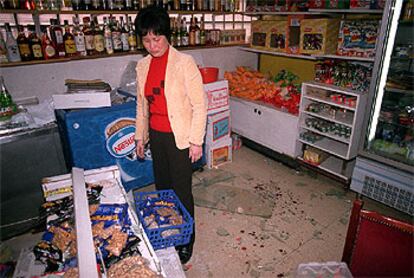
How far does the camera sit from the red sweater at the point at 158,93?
1.79m

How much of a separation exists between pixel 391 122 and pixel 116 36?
2.89m

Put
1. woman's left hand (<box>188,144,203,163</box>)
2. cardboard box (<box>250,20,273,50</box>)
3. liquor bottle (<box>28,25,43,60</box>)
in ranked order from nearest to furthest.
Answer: woman's left hand (<box>188,144,203,163</box>), liquor bottle (<box>28,25,43,60</box>), cardboard box (<box>250,20,273,50</box>)

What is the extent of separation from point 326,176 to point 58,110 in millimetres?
2846

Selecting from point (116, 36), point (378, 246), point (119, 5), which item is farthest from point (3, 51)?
point (378, 246)

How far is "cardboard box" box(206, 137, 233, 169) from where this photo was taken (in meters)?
3.40

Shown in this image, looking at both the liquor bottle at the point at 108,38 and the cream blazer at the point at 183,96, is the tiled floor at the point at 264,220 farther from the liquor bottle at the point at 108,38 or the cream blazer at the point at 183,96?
the liquor bottle at the point at 108,38

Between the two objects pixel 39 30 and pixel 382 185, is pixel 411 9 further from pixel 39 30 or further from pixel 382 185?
pixel 39 30

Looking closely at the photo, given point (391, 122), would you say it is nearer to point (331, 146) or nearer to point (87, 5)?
point (331, 146)

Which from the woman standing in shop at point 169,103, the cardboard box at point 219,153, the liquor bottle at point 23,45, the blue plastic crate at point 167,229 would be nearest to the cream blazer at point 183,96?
the woman standing in shop at point 169,103

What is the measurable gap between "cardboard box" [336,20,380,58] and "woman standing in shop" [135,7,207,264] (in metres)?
1.93

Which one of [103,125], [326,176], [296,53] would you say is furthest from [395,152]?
[103,125]

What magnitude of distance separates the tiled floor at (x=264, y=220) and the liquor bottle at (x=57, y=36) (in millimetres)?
1741

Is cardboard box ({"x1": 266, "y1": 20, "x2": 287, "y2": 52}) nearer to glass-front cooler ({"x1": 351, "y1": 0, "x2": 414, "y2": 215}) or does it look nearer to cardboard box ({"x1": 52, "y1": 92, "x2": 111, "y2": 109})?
glass-front cooler ({"x1": 351, "y1": 0, "x2": 414, "y2": 215})

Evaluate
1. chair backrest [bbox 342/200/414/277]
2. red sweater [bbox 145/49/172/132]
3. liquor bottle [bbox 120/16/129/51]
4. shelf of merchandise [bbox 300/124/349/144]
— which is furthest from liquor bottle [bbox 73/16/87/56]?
chair backrest [bbox 342/200/414/277]
